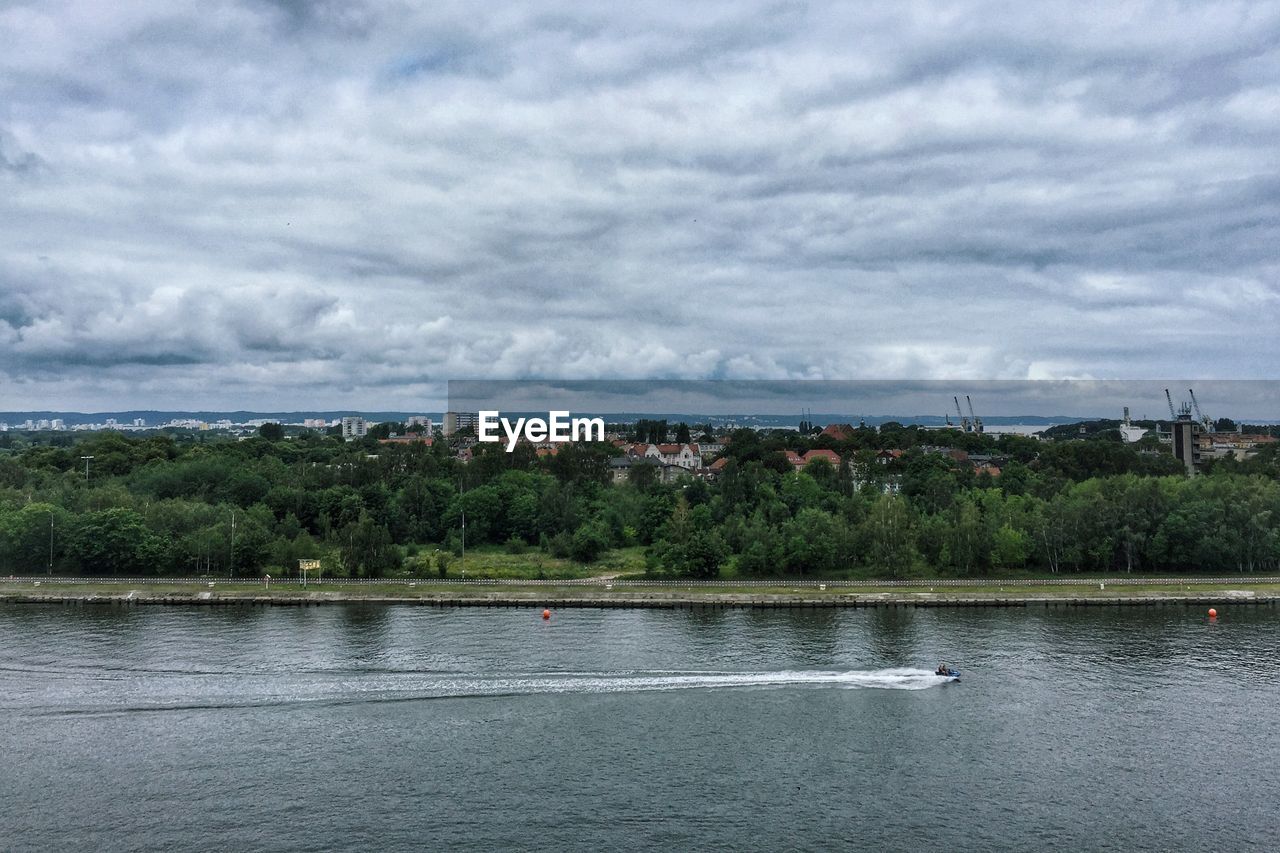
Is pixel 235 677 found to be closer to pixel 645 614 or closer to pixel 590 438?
pixel 645 614

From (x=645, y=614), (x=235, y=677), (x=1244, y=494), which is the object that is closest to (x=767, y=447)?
(x=1244, y=494)

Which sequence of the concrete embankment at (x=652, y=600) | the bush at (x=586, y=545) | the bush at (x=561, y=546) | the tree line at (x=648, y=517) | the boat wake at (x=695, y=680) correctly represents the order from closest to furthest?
the boat wake at (x=695, y=680), the concrete embankment at (x=652, y=600), the tree line at (x=648, y=517), the bush at (x=586, y=545), the bush at (x=561, y=546)

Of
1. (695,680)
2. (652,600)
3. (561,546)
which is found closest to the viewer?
(695,680)

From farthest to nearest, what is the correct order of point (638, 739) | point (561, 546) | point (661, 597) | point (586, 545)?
point (561, 546)
point (586, 545)
point (661, 597)
point (638, 739)

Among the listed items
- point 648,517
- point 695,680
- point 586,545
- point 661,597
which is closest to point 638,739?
point 695,680

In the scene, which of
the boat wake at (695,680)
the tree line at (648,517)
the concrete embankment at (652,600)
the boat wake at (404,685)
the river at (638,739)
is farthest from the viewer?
the tree line at (648,517)


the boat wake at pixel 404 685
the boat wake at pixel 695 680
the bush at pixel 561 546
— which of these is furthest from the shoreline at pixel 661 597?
the boat wake at pixel 404 685

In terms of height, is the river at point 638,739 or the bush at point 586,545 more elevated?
the bush at point 586,545

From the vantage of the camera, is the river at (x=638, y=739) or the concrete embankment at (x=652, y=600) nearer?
the river at (x=638, y=739)

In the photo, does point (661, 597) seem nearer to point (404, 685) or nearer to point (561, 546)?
point (561, 546)

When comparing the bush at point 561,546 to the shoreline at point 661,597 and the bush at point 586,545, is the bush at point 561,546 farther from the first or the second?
the shoreline at point 661,597
